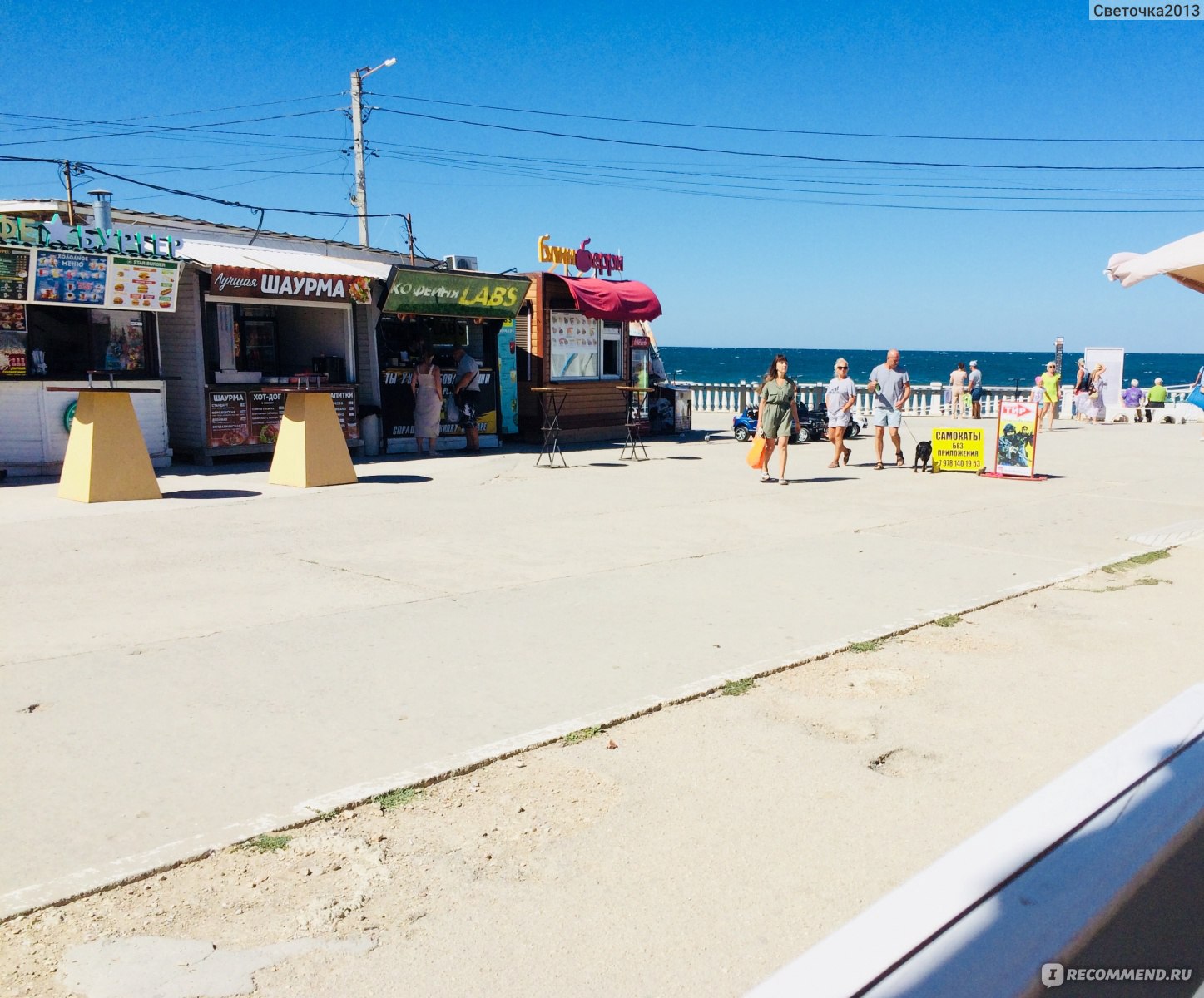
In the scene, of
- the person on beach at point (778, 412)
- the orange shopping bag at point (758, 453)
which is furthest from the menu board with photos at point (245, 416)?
the person on beach at point (778, 412)

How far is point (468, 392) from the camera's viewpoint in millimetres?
19125

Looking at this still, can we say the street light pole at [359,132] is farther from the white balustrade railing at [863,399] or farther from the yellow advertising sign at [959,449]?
the yellow advertising sign at [959,449]

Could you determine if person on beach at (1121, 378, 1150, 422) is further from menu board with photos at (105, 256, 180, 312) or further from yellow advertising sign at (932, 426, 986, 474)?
menu board with photos at (105, 256, 180, 312)

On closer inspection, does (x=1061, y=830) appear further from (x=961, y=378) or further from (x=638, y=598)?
(x=961, y=378)

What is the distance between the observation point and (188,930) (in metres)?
3.11

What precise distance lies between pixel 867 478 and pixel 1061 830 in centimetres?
1413

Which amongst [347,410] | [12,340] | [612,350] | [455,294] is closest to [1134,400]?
[612,350]

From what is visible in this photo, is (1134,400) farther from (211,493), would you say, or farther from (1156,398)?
(211,493)

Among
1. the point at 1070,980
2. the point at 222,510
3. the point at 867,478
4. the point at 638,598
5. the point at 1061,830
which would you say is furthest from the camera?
the point at 867,478

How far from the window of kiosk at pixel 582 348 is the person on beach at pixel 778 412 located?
23.1 feet

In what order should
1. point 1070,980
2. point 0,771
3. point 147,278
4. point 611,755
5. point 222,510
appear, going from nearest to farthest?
point 1070,980
point 0,771
point 611,755
point 222,510
point 147,278

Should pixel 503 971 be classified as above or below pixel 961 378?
below

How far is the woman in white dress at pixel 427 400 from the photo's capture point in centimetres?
1722

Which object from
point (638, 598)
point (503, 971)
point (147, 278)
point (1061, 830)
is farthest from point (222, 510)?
point (1061, 830)
